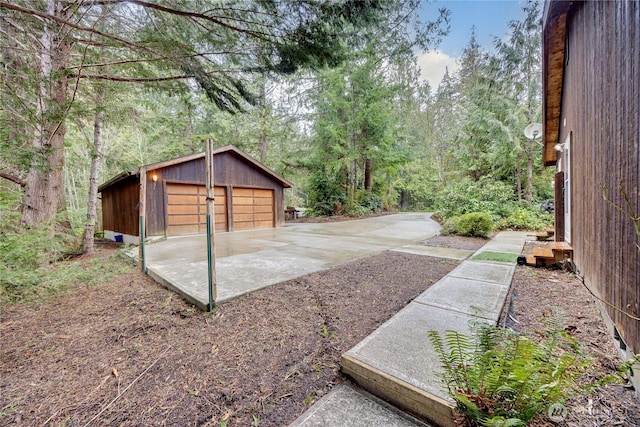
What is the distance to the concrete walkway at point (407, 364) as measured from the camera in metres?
1.47

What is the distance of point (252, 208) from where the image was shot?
1148 centimetres

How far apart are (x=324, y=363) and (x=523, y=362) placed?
1289mm

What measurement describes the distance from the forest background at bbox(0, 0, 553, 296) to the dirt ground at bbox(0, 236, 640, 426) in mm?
1338

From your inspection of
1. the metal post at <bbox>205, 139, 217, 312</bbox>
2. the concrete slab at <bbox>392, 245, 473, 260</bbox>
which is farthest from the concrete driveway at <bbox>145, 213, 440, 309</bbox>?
the metal post at <bbox>205, 139, 217, 312</bbox>

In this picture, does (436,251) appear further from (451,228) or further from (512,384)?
(512,384)

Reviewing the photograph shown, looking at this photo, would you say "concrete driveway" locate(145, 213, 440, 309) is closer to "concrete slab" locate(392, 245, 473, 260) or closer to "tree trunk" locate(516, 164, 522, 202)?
"concrete slab" locate(392, 245, 473, 260)

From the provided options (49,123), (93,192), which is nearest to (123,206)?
(93,192)

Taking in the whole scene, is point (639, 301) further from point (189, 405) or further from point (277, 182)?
point (277, 182)

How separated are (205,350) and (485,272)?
385cm

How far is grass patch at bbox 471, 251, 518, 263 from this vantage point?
4655 millimetres

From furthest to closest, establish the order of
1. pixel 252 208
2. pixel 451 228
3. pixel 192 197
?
pixel 252 208
pixel 192 197
pixel 451 228

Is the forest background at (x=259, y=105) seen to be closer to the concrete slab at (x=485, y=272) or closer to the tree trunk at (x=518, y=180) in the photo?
the tree trunk at (x=518, y=180)

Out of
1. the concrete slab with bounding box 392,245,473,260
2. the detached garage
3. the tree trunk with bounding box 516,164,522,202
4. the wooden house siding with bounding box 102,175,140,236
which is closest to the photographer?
the concrete slab with bounding box 392,245,473,260

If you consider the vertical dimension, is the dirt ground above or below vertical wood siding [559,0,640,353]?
below
